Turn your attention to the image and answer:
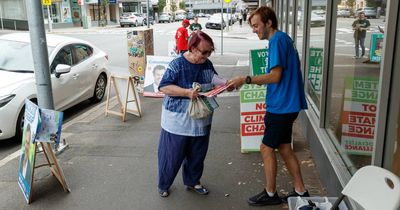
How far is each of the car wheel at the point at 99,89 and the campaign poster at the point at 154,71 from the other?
37.6 inches

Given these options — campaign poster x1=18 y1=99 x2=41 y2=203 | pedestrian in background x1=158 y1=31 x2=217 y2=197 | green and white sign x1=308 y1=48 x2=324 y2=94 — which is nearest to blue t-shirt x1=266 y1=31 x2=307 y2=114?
pedestrian in background x1=158 y1=31 x2=217 y2=197

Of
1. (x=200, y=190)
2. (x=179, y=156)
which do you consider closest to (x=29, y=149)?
(x=179, y=156)

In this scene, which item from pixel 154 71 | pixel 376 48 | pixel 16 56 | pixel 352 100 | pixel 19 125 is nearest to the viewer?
pixel 376 48

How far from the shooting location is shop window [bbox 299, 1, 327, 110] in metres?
5.01

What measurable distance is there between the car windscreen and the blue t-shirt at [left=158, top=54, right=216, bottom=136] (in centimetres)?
389

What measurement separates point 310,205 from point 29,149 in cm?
271

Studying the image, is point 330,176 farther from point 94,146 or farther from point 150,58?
point 150,58

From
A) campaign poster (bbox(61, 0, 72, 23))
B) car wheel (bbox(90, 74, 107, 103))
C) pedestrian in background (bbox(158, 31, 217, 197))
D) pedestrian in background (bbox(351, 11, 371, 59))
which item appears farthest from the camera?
campaign poster (bbox(61, 0, 72, 23))

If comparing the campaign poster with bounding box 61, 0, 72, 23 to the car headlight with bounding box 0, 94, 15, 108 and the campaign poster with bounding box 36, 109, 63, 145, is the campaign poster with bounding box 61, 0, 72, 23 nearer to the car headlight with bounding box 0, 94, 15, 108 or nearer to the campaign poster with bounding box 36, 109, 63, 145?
the car headlight with bounding box 0, 94, 15, 108

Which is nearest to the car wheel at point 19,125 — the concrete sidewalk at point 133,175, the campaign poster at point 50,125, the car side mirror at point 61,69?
the concrete sidewalk at point 133,175

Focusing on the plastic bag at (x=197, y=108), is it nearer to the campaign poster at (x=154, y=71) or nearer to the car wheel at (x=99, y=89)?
the campaign poster at (x=154, y=71)

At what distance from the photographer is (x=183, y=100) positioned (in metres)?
3.68

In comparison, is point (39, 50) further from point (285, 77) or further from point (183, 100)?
point (285, 77)

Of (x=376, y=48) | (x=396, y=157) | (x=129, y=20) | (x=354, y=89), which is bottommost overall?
(x=129, y=20)
